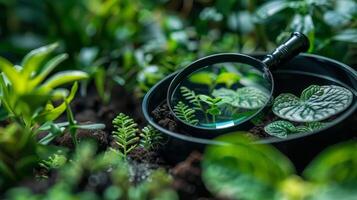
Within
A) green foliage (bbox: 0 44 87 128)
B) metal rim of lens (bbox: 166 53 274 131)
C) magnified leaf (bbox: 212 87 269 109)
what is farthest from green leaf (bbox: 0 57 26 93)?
magnified leaf (bbox: 212 87 269 109)

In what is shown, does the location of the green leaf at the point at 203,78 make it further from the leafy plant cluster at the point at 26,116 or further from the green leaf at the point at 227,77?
the leafy plant cluster at the point at 26,116

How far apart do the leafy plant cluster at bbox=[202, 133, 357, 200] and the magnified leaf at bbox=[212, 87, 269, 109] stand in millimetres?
218

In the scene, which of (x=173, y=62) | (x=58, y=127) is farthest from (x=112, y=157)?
(x=173, y=62)

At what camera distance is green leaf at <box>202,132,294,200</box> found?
62cm

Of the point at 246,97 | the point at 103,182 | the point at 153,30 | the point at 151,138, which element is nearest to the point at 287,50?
the point at 246,97

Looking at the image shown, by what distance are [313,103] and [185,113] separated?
7.6 inches

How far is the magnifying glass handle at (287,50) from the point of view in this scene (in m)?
0.86

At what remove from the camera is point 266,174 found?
0.64m

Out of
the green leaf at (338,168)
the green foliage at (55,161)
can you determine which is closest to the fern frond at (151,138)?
the green foliage at (55,161)

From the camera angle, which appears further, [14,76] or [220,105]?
[220,105]

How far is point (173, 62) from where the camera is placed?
3.71ft

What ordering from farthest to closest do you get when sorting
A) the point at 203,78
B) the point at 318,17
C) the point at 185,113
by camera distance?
the point at 318,17
the point at 203,78
the point at 185,113

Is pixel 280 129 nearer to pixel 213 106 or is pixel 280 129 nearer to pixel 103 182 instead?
pixel 213 106

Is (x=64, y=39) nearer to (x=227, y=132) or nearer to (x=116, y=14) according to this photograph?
(x=116, y=14)
